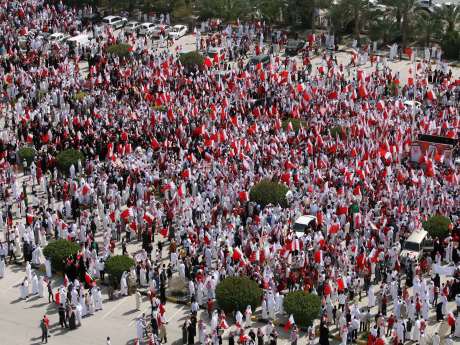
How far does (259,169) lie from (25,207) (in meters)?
9.75

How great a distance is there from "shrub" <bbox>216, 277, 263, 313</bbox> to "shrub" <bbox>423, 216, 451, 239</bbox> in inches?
296

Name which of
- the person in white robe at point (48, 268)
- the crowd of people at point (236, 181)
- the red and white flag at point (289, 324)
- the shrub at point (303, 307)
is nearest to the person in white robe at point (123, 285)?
the crowd of people at point (236, 181)

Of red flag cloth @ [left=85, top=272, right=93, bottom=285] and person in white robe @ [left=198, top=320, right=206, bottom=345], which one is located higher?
red flag cloth @ [left=85, top=272, right=93, bottom=285]

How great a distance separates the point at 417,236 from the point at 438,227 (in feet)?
3.79

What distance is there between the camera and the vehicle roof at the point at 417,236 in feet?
116

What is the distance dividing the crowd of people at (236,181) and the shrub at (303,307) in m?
0.39

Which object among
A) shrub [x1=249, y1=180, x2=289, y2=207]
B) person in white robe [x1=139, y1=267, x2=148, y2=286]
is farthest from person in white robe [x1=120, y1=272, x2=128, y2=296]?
shrub [x1=249, y1=180, x2=289, y2=207]

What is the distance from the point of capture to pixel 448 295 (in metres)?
32.9

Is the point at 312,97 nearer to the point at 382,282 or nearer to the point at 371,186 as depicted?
the point at 371,186

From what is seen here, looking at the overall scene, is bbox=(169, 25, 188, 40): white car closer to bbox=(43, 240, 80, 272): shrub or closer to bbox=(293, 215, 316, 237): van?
bbox=(293, 215, 316, 237): van

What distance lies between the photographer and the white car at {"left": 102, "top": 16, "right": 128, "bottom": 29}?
6794 centimetres

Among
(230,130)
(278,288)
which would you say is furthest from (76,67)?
(278,288)

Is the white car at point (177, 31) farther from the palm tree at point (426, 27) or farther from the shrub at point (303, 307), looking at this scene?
the shrub at point (303, 307)

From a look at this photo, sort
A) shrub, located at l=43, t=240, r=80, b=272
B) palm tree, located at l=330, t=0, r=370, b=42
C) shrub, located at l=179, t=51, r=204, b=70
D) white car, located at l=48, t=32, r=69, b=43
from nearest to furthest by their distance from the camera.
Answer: shrub, located at l=43, t=240, r=80, b=272 → shrub, located at l=179, t=51, r=204, b=70 → palm tree, located at l=330, t=0, r=370, b=42 → white car, located at l=48, t=32, r=69, b=43
